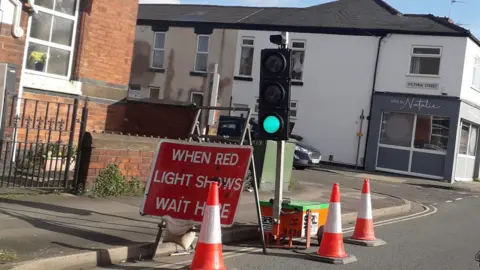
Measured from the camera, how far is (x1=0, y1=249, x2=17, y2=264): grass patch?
223 inches

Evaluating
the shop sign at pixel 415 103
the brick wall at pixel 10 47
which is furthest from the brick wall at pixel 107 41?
the shop sign at pixel 415 103

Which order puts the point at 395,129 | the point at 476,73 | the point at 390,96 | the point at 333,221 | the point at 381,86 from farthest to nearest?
the point at 476,73 → the point at 395,129 → the point at 381,86 → the point at 390,96 → the point at 333,221

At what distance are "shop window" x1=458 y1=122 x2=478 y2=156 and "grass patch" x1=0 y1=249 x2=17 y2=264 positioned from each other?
24069mm

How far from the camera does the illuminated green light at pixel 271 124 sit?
8.20 meters

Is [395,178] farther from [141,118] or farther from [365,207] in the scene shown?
[365,207]

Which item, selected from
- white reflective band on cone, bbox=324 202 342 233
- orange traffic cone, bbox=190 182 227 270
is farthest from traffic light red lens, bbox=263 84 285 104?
orange traffic cone, bbox=190 182 227 270

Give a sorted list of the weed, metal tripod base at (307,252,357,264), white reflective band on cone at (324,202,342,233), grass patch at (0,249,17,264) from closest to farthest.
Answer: grass patch at (0,249,17,264) → metal tripod base at (307,252,357,264) → white reflective band on cone at (324,202,342,233) → the weed

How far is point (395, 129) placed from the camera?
26797 millimetres

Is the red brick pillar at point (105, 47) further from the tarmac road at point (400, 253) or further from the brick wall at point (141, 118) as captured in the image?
the tarmac road at point (400, 253)

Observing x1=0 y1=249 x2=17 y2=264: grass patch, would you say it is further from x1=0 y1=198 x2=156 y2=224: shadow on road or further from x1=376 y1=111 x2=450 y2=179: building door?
x1=376 y1=111 x2=450 y2=179: building door

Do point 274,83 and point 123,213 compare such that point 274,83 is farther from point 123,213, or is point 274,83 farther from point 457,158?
point 457,158

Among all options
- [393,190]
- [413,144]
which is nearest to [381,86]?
[413,144]

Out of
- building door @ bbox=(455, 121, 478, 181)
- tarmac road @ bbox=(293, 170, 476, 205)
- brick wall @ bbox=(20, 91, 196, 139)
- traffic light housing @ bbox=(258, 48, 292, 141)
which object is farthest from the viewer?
building door @ bbox=(455, 121, 478, 181)

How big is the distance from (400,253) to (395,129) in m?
19.0
